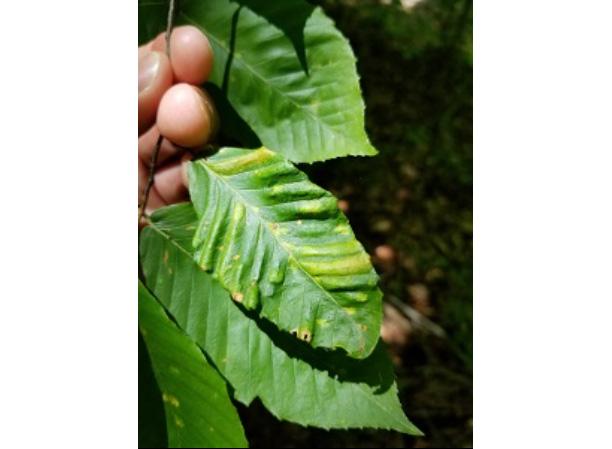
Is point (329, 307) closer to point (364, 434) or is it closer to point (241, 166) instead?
point (241, 166)

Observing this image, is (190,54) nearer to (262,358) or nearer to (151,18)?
(151,18)

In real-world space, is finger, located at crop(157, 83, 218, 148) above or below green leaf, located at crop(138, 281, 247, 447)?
above

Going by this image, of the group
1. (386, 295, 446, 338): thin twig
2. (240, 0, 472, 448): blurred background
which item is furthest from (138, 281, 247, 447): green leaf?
(386, 295, 446, 338): thin twig

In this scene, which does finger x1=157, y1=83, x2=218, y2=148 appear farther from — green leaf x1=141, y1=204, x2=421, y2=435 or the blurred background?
the blurred background

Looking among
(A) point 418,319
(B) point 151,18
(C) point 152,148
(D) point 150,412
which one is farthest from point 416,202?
(D) point 150,412

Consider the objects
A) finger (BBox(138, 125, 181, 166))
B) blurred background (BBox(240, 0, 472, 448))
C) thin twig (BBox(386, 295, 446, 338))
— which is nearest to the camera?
finger (BBox(138, 125, 181, 166))

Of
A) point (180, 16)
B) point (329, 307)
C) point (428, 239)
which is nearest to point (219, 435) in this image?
point (329, 307)
